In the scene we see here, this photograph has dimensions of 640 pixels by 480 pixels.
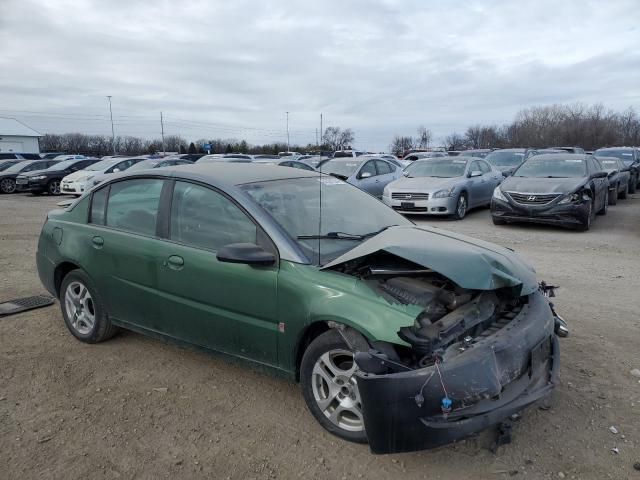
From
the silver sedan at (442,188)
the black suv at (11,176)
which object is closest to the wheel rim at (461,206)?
the silver sedan at (442,188)

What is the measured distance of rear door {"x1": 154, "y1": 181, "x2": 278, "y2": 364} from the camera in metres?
3.25

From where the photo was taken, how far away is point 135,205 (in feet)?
13.5

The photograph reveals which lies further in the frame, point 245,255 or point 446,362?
point 245,255

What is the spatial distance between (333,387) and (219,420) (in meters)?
0.81

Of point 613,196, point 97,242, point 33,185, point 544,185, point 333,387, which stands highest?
point 97,242

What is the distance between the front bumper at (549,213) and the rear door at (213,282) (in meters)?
8.53

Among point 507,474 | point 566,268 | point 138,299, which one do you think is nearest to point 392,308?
point 507,474

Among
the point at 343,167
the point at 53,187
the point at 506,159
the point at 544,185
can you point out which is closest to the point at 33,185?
the point at 53,187

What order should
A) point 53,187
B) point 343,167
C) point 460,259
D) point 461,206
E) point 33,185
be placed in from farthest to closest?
point 53,187, point 33,185, point 343,167, point 461,206, point 460,259

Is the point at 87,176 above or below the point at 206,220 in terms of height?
below

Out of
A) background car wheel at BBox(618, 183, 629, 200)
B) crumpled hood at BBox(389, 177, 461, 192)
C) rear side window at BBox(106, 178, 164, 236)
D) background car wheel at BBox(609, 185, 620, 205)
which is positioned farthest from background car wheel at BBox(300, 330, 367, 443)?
background car wheel at BBox(618, 183, 629, 200)

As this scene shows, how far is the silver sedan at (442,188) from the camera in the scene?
12.1m

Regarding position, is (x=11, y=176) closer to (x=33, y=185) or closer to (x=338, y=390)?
(x=33, y=185)

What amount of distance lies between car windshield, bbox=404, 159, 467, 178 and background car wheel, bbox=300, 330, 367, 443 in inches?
427
